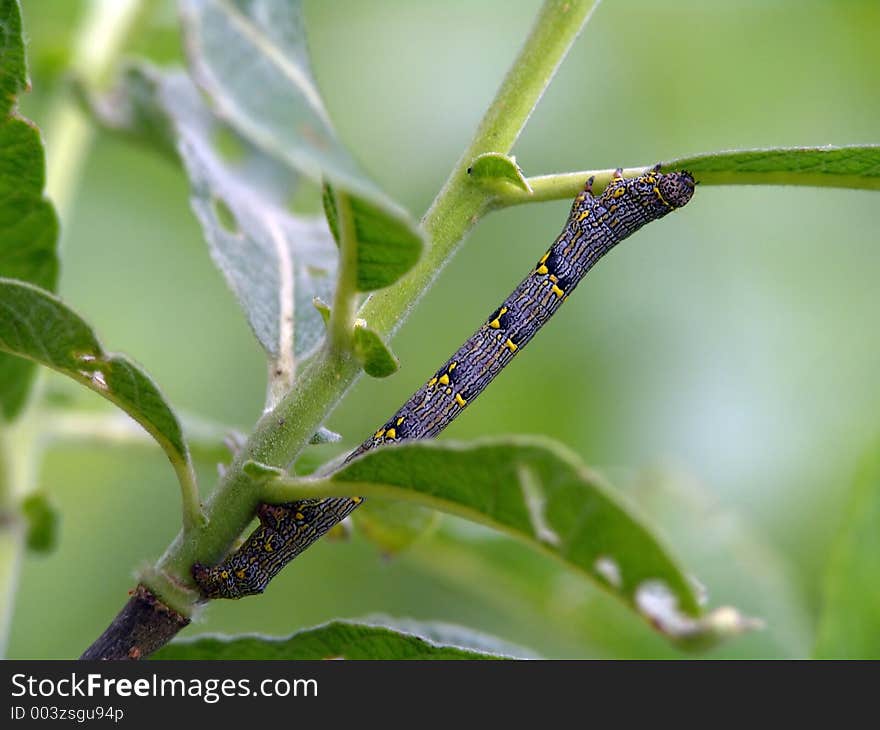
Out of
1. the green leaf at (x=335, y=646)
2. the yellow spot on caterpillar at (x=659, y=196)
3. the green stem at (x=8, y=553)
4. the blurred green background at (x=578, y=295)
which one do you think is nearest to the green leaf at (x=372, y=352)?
the green leaf at (x=335, y=646)

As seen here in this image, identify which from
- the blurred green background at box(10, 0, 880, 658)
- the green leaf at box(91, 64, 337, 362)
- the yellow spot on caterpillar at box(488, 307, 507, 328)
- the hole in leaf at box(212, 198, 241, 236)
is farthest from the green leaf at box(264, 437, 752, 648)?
the blurred green background at box(10, 0, 880, 658)

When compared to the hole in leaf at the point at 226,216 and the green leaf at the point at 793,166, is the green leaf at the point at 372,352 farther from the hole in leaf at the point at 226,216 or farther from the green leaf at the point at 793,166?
the hole in leaf at the point at 226,216

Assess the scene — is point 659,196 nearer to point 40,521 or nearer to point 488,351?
point 488,351

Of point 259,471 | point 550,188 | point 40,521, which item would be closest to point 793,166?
point 550,188

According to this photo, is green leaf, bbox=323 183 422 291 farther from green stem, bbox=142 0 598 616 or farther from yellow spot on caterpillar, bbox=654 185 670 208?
yellow spot on caterpillar, bbox=654 185 670 208

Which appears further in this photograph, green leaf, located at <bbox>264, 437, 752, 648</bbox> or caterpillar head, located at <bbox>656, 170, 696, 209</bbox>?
caterpillar head, located at <bbox>656, 170, 696, 209</bbox>
